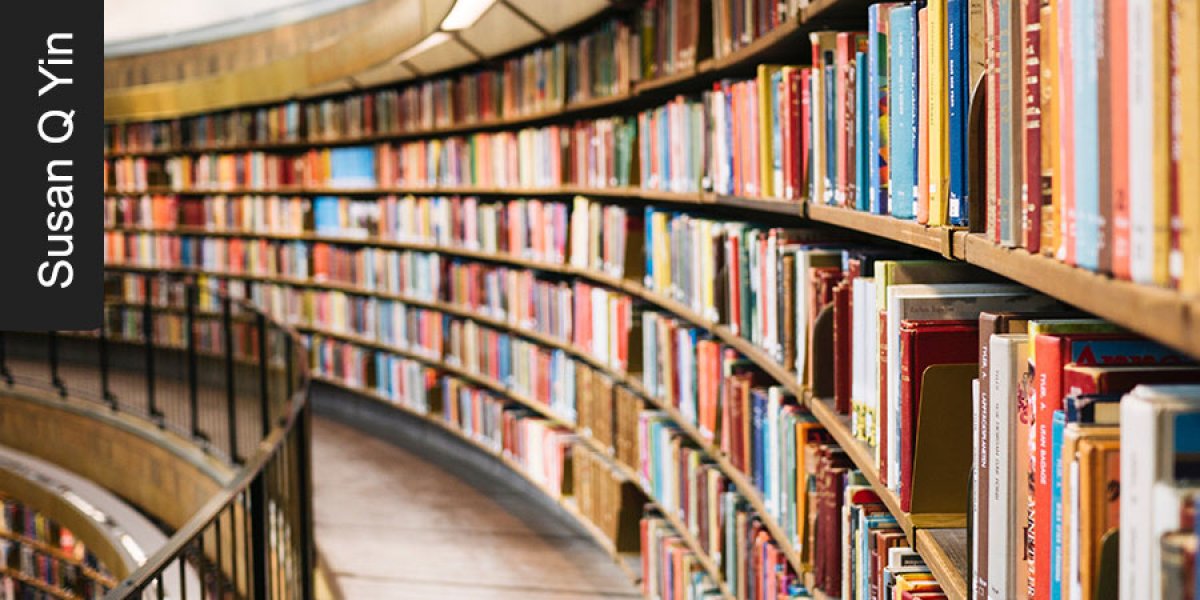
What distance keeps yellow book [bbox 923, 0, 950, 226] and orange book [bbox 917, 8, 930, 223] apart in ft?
0.06

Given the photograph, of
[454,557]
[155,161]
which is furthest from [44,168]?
[155,161]

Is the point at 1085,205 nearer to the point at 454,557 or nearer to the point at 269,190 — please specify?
the point at 454,557

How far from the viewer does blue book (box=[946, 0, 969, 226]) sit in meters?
1.60

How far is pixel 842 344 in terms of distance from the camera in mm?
2268

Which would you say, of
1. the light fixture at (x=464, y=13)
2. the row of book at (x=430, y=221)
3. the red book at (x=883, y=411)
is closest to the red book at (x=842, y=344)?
the red book at (x=883, y=411)

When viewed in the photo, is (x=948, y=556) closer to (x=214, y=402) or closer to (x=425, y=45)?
(x=425, y=45)

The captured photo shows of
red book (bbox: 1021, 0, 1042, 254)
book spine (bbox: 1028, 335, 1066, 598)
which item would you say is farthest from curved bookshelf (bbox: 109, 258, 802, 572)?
red book (bbox: 1021, 0, 1042, 254)

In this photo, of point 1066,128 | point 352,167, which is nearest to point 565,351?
point 352,167

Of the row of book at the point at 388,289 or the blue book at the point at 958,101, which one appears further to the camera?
the row of book at the point at 388,289

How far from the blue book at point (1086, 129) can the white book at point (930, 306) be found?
1.95ft

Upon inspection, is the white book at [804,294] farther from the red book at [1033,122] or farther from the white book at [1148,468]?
the white book at [1148,468]

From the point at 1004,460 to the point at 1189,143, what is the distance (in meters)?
0.52

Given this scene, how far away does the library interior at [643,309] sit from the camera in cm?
115

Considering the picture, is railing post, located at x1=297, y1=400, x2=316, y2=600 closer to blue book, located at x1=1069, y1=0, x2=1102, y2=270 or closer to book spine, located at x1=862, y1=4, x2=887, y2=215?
book spine, located at x1=862, y1=4, x2=887, y2=215
